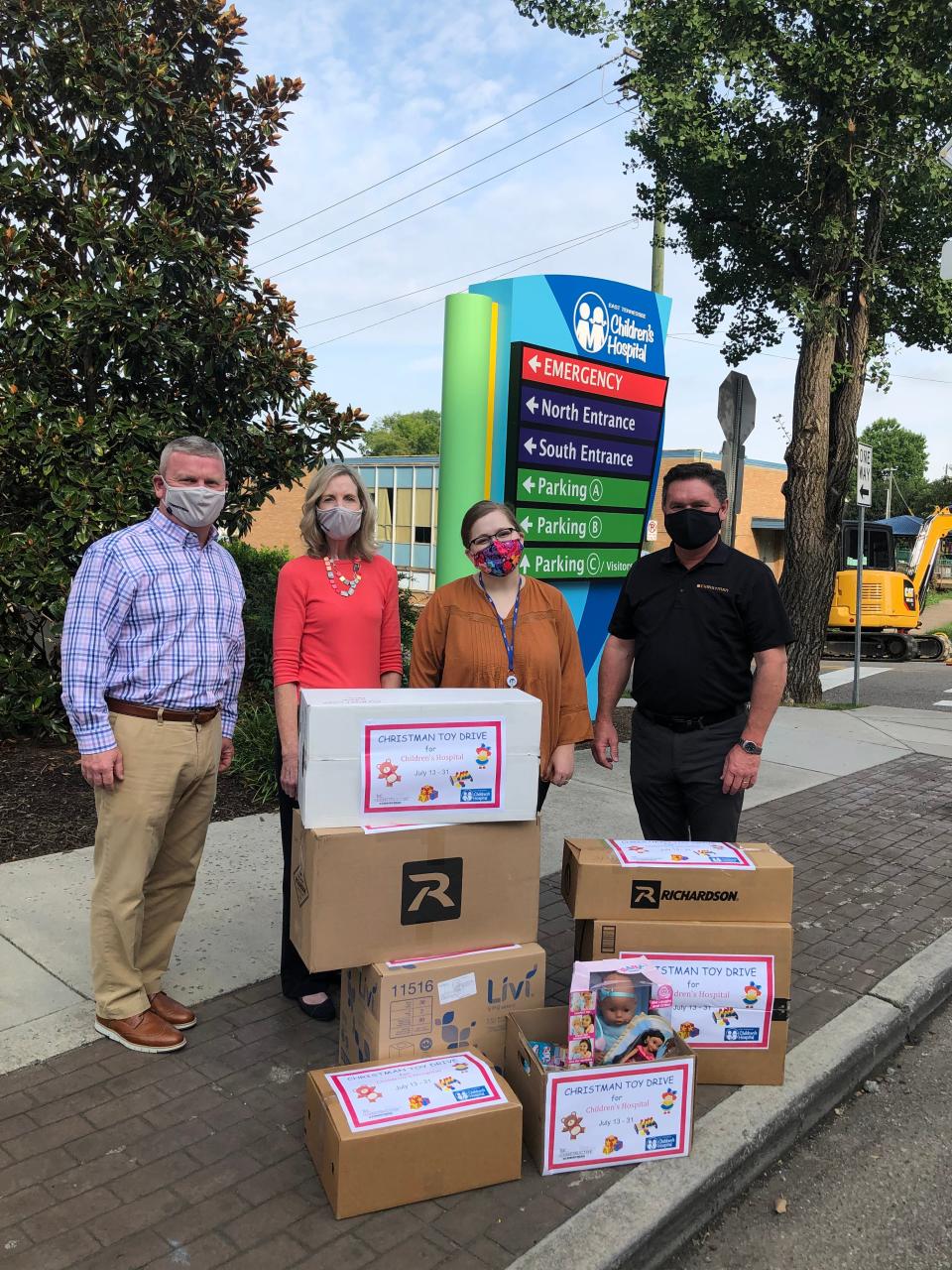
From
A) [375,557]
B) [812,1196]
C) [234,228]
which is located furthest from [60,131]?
[812,1196]

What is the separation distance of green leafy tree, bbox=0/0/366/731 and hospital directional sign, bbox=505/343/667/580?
184 cm

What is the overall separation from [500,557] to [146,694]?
1.25m

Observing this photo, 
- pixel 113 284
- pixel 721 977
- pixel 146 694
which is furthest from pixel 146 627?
pixel 113 284

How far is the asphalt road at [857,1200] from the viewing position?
2645 millimetres

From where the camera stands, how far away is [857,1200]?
2891mm

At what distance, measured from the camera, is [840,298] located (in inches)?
480

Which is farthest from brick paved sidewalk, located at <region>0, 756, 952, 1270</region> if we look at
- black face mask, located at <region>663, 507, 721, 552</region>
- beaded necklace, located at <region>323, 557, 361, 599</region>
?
black face mask, located at <region>663, 507, 721, 552</region>

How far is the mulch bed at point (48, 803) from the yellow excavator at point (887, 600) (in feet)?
55.2

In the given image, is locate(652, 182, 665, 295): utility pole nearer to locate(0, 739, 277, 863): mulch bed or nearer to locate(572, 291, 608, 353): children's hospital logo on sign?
locate(572, 291, 608, 353): children's hospital logo on sign

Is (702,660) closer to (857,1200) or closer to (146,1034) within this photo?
(857,1200)

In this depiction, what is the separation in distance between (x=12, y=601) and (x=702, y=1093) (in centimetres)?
522

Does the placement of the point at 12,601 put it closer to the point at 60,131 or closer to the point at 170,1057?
the point at 60,131

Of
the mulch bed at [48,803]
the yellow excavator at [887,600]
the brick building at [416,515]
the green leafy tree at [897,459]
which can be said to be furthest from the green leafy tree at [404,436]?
the mulch bed at [48,803]

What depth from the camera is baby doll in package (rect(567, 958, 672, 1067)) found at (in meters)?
2.81
